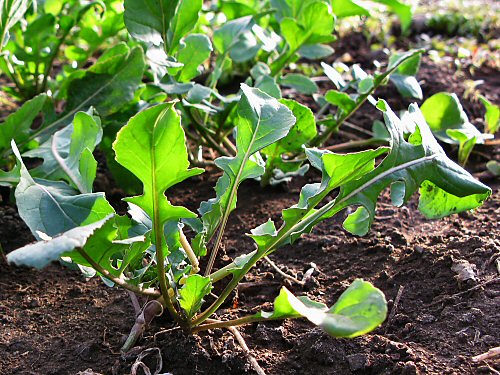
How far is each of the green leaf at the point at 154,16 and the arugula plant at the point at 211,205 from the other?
0.39 meters

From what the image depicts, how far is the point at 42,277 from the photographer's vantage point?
206cm

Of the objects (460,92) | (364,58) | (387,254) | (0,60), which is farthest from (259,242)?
(364,58)

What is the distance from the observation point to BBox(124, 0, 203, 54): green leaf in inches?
80.4

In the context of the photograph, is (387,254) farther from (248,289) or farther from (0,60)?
(0,60)

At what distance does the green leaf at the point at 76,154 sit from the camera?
1.71m

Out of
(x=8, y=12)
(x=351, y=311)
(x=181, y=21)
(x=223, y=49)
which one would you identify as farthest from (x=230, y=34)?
(x=351, y=311)

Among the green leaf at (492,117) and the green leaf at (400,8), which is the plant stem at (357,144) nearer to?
the green leaf at (492,117)

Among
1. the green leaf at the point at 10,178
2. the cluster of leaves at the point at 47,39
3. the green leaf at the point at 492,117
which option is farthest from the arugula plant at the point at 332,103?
the cluster of leaves at the point at 47,39

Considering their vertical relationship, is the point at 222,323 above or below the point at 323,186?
below

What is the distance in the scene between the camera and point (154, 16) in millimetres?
2068

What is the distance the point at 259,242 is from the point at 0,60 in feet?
5.06

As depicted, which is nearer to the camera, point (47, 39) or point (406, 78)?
point (406, 78)

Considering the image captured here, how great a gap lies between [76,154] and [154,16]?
0.50 meters

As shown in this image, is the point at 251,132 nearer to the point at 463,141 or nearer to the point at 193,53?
the point at 193,53
